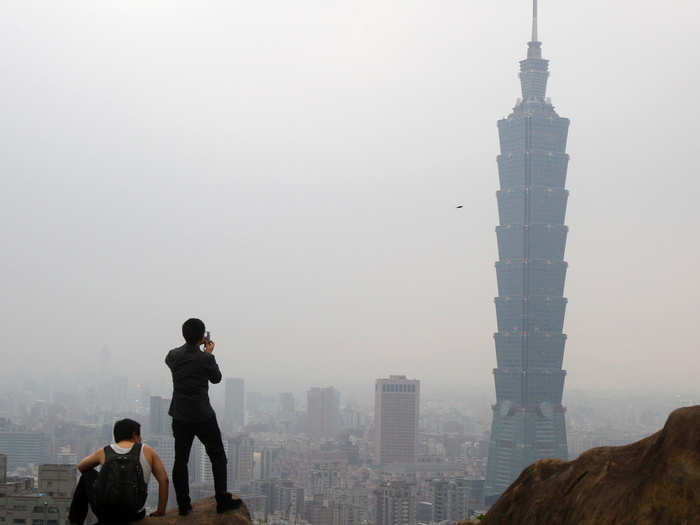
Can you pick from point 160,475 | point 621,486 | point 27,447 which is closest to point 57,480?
point 160,475

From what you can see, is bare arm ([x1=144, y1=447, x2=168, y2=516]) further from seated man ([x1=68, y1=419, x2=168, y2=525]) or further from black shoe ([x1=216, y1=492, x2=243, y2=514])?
black shoe ([x1=216, y1=492, x2=243, y2=514])

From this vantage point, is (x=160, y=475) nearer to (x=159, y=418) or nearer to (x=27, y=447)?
(x=159, y=418)

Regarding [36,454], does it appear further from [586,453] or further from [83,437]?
[586,453]

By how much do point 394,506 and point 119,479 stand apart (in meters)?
155

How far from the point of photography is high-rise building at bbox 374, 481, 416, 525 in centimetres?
15588

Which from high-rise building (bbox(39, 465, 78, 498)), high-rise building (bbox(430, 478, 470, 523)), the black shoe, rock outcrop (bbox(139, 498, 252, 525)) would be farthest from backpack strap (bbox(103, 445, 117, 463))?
high-rise building (bbox(430, 478, 470, 523))

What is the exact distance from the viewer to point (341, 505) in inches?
6329

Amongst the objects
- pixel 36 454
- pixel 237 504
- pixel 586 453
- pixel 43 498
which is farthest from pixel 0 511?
pixel 36 454

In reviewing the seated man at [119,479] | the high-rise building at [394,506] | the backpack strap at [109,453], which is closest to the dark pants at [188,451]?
the seated man at [119,479]

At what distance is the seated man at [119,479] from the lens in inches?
295

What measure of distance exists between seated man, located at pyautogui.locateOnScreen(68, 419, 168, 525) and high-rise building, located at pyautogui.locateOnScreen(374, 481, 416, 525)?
501 feet

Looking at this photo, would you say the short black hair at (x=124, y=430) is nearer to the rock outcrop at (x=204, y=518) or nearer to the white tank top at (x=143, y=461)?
the white tank top at (x=143, y=461)

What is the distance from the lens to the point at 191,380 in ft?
27.3

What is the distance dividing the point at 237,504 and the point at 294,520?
148m
